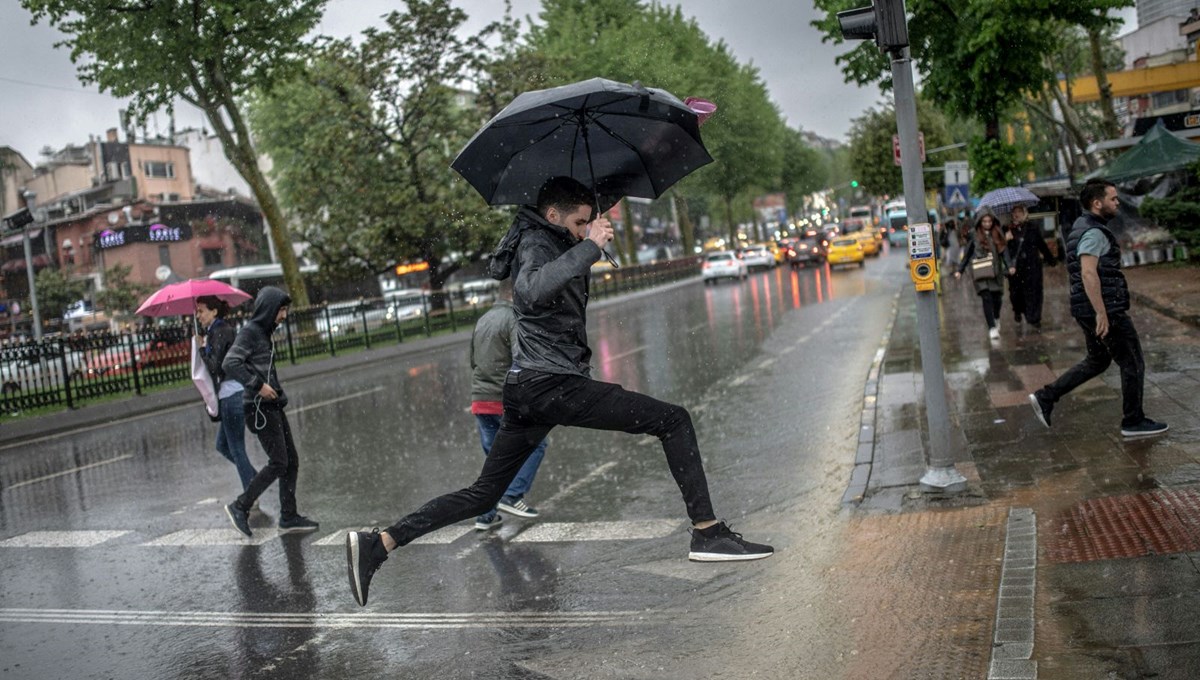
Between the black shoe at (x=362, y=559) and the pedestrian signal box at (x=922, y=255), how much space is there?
13.8 ft

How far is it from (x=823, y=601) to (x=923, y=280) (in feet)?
9.59

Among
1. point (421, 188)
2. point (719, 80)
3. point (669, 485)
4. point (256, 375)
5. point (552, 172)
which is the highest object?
point (719, 80)

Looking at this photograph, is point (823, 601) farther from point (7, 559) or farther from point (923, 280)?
point (7, 559)

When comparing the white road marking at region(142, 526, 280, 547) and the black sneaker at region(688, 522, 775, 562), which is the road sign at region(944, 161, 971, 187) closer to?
the white road marking at region(142, 526, 280, 547)

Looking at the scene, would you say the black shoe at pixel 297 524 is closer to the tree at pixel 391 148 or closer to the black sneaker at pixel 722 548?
the black sneaker at pixel 722 548

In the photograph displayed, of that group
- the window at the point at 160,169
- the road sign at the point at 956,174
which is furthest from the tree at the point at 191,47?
the window at the point at 160,169

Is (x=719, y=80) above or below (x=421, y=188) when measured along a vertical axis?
above

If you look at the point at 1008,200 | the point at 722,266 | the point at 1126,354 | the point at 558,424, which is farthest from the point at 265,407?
A: the point at 722,266

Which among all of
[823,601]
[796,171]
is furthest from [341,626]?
[796,171]

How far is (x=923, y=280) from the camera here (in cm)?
758

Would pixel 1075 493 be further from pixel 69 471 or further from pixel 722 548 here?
pixel 69 471

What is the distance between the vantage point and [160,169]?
71.8m

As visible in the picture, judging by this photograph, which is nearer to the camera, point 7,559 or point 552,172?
point 552,172

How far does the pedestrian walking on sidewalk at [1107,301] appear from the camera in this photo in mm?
7906
